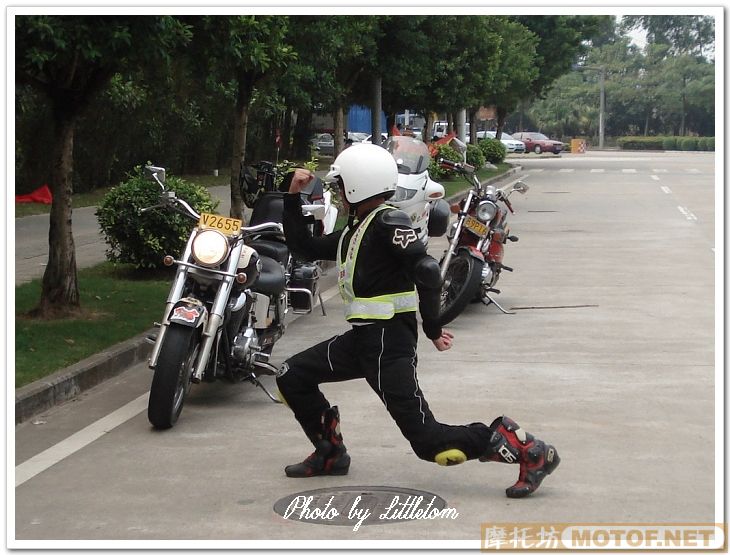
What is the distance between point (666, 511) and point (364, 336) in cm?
162

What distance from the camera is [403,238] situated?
5953 millimetres

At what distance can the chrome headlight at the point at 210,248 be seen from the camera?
24.6ft

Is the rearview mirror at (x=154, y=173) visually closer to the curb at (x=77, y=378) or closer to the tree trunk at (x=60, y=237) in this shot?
the curb at (x=77, y=378)

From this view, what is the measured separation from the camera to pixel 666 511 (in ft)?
18.9

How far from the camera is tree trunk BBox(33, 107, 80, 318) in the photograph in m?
10.5

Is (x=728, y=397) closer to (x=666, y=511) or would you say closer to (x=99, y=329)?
(x=666, y=511)

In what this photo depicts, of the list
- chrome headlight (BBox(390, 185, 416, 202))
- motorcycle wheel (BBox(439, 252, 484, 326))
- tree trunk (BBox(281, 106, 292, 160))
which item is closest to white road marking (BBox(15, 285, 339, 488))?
motorcycle wheel (BBox(439, 252, 484, 326))

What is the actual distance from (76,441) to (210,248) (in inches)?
53.7

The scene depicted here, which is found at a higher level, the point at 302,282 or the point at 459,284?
the point at 302,282

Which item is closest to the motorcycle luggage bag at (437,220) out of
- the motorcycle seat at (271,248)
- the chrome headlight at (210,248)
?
the motorcycle seat at (271,248)

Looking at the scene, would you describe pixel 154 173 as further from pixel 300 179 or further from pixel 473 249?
pixel 473 249

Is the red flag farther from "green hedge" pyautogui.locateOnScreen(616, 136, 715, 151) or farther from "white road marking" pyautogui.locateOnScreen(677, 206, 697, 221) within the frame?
"green hedge" pyautogui.locateOnScreen(616, 136, 715, 151)

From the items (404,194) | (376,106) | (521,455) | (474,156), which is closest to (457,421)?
(521,455)
